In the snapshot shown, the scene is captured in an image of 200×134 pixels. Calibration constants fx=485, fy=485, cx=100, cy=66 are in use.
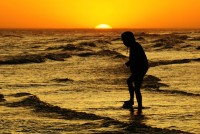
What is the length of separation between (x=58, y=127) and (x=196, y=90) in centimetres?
627

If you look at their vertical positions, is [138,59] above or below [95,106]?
above

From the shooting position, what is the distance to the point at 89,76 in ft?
61.6

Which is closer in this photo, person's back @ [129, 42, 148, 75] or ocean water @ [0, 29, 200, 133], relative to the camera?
ocean water @ [0, 29, 200, 133]

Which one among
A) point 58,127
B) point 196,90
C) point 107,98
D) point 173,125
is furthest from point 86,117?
point 196,90

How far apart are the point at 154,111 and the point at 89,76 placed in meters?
8.30

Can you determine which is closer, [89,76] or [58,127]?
[58,127]

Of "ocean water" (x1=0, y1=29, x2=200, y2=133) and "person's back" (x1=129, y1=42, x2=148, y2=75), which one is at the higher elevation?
"person's back" (x1=129, y1=42, x2=148, y2=75)

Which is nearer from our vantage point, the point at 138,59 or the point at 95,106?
the point at 138,59

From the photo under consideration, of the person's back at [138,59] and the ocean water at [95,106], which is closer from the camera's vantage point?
the ocean water at [95,106]

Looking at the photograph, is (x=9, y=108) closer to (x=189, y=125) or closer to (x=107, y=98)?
(x=107, y=98)

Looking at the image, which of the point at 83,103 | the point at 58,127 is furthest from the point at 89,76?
the point at 58,127

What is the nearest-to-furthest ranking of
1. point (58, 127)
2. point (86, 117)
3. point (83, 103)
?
point (58, 127), point (86, 117), point (83, 103)

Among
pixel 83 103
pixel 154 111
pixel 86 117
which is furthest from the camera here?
pixel 83 103

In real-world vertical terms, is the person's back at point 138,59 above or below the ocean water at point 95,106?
above
